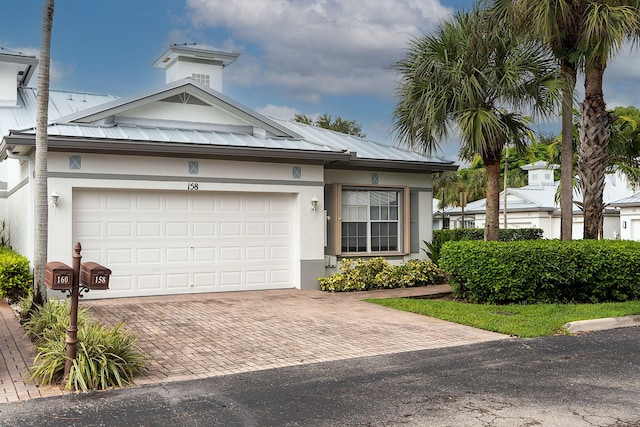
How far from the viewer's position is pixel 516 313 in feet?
37.3

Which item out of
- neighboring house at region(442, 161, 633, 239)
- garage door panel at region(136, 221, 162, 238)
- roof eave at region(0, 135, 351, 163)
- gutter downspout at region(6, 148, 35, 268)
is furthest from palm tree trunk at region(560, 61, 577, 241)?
neighboring house at region(442, 161, 633, 239)

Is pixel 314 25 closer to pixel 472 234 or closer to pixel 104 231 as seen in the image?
pixel 104 231

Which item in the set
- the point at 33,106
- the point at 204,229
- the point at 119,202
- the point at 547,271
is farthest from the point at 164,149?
the point at 33,106

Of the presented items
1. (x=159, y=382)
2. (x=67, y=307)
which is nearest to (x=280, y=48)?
(x=67, y=307)

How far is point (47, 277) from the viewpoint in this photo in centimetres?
699

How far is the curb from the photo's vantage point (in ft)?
32.5

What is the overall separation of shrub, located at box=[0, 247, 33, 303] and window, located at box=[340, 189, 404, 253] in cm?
738

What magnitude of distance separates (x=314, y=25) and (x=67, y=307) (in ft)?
46.6

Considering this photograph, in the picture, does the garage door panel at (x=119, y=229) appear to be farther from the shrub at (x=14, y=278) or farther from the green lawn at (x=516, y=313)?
the green lawn at (x=516, y=313)

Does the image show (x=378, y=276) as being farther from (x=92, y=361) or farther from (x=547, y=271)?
(x=92, y=361)

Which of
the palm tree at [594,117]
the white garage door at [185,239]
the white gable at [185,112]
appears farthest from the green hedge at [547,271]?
the white gable at [185,112]

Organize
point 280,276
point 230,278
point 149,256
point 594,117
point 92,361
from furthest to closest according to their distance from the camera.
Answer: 1. point 280,276
2. point 230,278
3. point 594,117
4. point 149,256
5. point 92,361

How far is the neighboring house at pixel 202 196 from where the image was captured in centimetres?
1259

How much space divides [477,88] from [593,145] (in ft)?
9.74
